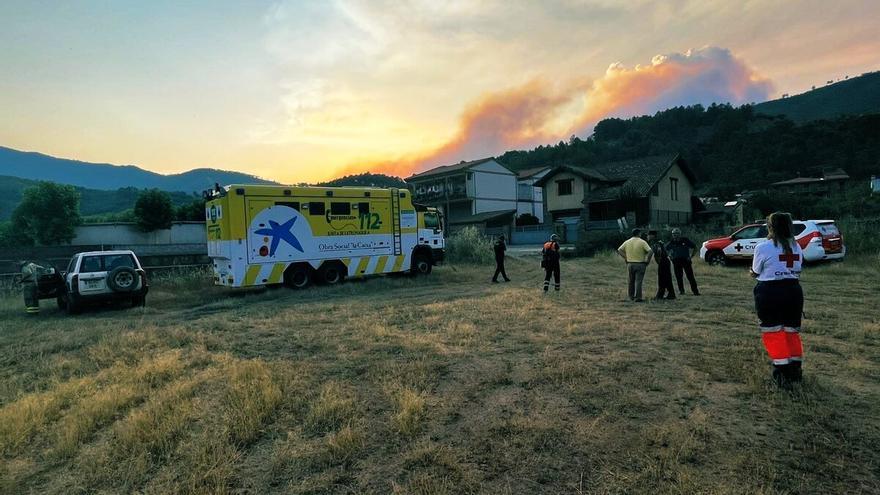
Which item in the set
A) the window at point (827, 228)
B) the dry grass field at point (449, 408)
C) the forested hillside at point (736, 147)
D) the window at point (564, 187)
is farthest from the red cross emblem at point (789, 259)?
the forested hillside at point (736, 147)

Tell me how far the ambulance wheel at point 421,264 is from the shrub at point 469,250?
6.04 meters

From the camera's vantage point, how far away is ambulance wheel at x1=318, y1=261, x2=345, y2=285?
1478cm

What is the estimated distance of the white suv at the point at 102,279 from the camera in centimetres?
1155

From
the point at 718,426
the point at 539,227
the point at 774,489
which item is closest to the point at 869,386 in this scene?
the point at 718,426

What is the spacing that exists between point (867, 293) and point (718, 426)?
10126mm

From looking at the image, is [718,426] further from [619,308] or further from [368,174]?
[368,174]

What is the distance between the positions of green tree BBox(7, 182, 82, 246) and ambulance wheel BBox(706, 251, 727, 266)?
113 feet

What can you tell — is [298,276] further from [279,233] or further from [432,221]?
[432,221]

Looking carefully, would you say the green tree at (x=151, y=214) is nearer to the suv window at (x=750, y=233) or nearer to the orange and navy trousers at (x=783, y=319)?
the suv window at (x=750, y=233)

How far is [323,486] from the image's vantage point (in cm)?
309

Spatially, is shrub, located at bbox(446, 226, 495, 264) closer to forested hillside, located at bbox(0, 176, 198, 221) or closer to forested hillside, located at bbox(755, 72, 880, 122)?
forested hillside, located at bbox(0, 176, 198, 221)

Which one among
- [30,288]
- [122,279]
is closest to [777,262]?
[122,279]

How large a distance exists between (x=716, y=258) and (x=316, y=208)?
1536 centimetres

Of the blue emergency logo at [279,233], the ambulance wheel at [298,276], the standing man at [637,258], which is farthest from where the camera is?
the ambulance wheel at [298,276]
